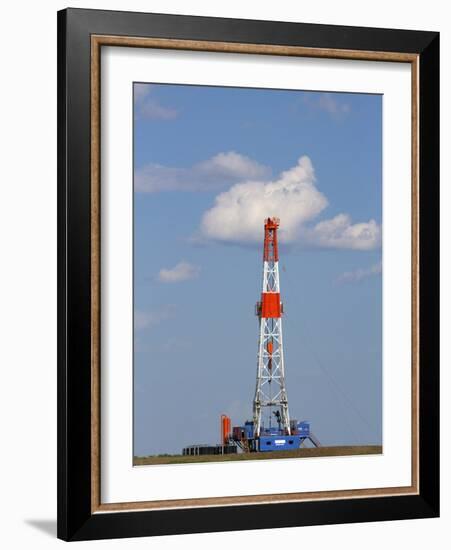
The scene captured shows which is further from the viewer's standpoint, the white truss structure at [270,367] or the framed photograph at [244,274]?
the white truss structure at [270,367]

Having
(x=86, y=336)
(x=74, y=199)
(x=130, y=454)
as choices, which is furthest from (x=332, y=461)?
(x=74, y=199)

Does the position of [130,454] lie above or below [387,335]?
below

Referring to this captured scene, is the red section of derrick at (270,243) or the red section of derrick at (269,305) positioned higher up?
the red section of derrick at (270,243)

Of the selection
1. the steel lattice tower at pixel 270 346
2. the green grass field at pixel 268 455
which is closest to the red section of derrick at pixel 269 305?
the steel lattice tower at pixel 270 346

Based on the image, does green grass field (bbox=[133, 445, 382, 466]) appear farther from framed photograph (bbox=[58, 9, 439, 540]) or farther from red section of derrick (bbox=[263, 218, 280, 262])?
red section of derrick (bbox=[263, 218, 280, 262])

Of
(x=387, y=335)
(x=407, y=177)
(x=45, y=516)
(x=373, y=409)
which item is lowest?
(x=45, y=516)

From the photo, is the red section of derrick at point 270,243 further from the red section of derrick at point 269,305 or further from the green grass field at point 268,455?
the green grass field at point 268,455

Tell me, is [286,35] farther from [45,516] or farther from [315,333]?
[45,516]

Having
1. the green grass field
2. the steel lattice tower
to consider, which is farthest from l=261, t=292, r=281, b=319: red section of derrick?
the green grass field
